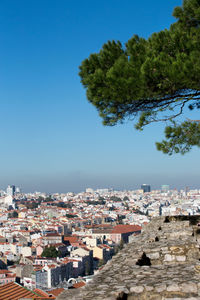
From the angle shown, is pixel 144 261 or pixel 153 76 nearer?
pixel 144 261

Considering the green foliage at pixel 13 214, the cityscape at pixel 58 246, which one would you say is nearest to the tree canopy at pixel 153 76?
the cityscape at pixel 58 246

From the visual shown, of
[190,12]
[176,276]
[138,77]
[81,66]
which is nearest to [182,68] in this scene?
[138,77]

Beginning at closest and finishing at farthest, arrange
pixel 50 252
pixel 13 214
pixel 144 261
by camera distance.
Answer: pixel 144 261, pixel 50 252, pixel 13 214

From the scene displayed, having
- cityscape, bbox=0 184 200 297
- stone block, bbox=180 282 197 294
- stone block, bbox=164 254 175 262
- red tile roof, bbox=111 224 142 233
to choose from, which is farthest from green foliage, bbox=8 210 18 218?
stone block, bbox=180 282 197 294

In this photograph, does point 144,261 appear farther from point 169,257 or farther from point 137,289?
point 137,289

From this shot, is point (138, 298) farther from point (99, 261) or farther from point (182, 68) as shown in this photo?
point (99, 261)

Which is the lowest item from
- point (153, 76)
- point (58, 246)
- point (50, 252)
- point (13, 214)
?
point (50, 252)

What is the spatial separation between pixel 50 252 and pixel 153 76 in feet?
179

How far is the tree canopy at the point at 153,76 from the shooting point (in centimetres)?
625

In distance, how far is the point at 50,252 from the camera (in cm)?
5747

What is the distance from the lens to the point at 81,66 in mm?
8016

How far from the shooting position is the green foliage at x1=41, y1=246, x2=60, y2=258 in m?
57.0

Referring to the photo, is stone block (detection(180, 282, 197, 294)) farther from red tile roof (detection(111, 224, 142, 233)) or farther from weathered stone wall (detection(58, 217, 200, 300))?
red tile roof (detection(111, 224, 142, 233))

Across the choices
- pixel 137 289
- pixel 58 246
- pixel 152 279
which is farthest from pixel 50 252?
pixel 137 289
